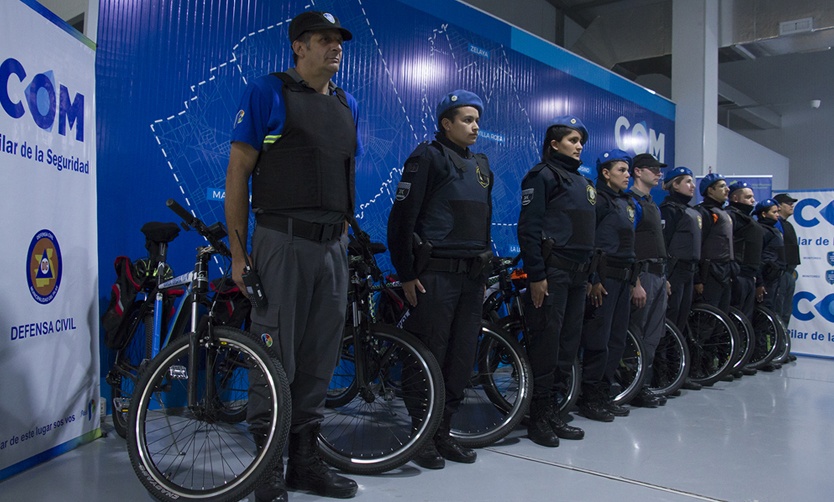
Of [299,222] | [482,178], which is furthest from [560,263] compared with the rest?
[299,222]

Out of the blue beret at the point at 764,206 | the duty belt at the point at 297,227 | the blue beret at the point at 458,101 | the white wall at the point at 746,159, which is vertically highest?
the white wall at the point at 746,159

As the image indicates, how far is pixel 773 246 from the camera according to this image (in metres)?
6.38

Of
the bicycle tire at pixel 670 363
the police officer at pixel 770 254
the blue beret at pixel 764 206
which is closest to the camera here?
the bicycle tire at pixel 670 363

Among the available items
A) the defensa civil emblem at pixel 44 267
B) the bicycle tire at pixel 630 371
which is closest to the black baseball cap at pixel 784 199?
the bicycle tire at pixel 630 371

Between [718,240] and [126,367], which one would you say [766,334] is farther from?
[126,367]

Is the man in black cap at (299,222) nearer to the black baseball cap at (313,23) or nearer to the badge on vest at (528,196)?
the black baseball cap at (313,23)

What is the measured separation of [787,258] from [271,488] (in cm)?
632

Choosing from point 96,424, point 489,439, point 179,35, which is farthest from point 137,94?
point 489,439

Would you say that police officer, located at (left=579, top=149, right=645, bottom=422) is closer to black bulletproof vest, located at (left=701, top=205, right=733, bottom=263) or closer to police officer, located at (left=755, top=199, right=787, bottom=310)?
black bulletproof vest, located at (left=701, top=205, right=733, bottom=263)

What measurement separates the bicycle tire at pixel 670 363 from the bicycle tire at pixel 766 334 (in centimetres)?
164

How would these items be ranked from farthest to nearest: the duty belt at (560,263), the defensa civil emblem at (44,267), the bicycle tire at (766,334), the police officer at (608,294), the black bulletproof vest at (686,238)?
the bicycle tire at (766,334), the black bulletproof vest at (686,238), the police officer at (608,294), the duty belt at (560,263), the defensa civil emblem at (44,267)

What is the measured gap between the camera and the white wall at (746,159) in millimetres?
11086

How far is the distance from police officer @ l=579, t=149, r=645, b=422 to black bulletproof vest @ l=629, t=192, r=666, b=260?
302 mm

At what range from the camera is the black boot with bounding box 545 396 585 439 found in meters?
3.33
